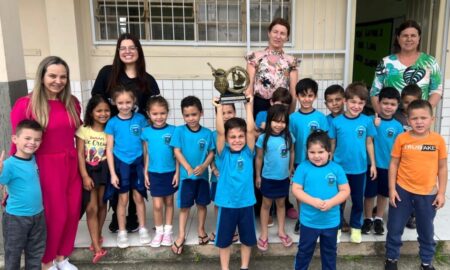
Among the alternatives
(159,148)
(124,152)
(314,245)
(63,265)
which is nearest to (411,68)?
(314,245)

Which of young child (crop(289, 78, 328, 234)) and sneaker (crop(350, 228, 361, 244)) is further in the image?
sneaker (crop(350, 228, 361, 244))

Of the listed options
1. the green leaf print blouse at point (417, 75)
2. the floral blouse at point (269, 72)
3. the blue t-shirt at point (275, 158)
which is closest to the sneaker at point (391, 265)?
the blue t-shirt at point (275, 158)

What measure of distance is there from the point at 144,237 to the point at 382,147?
7.11 feet

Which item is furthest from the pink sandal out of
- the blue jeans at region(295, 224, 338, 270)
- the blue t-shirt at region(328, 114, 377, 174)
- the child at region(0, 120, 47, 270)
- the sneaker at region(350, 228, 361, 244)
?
the child at region(0, 120, 47, 270)

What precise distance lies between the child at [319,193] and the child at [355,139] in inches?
18.2

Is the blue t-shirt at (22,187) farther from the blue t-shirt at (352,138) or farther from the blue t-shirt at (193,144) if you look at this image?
the blue t-shirt at (352,138)

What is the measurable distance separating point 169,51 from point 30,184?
2.90 meters

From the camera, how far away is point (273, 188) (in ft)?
10.3

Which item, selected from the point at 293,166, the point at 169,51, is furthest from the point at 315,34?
the point at 293,166

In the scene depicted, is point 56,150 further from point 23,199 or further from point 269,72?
point 269,72

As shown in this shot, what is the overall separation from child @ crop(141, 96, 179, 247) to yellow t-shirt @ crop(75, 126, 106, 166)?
0.33 meters

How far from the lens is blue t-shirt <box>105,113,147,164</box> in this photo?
3.09m

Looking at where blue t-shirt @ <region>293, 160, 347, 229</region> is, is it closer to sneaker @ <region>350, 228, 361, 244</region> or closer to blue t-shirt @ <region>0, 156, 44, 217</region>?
sneaker @ <region>350, 228, 361, 244</region>

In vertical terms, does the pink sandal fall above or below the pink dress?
below
